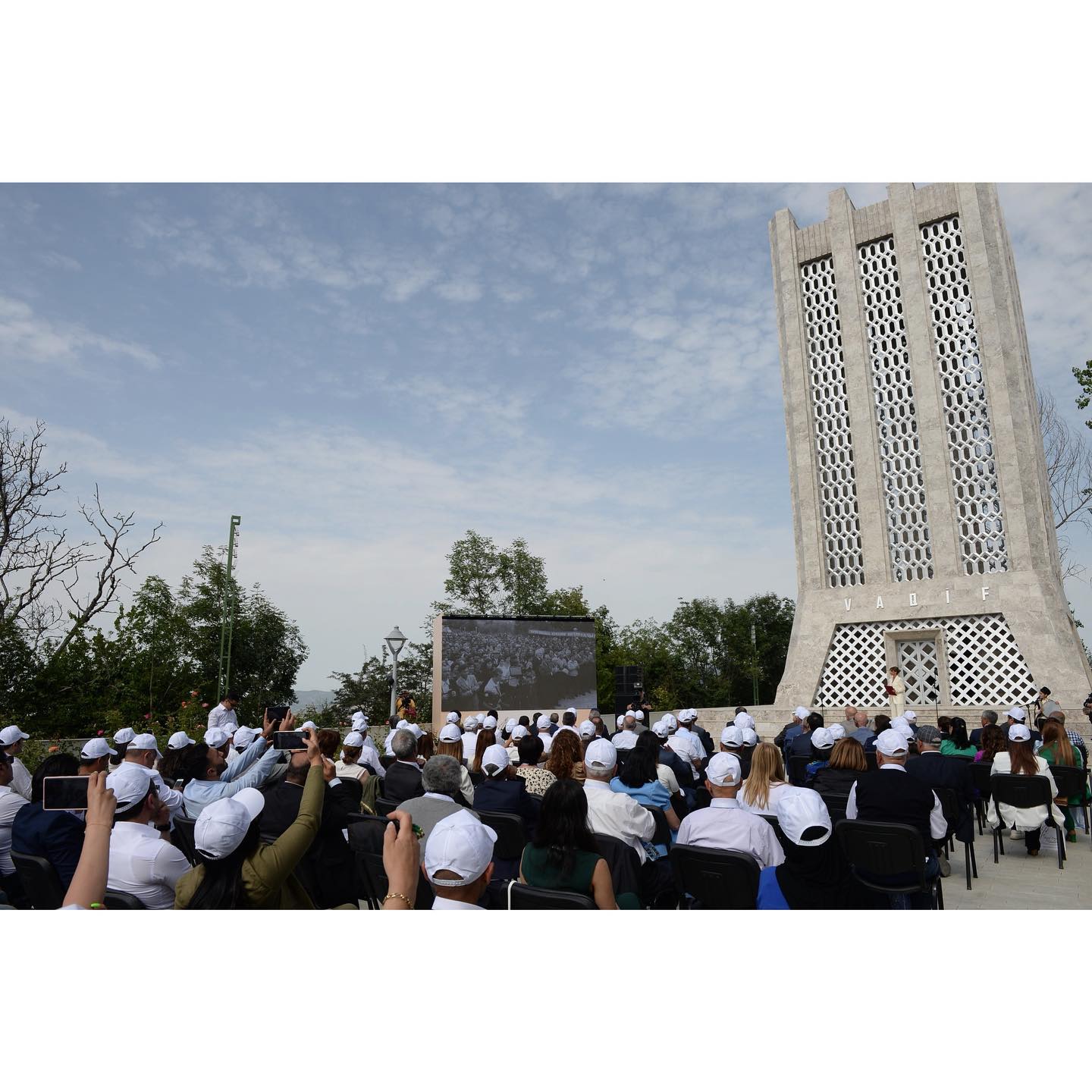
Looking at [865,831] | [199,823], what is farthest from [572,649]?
[199,823]

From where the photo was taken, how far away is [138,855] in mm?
3566

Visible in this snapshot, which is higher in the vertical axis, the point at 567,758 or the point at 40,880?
the point at 567,758

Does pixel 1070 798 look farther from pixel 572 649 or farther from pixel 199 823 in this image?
pixel 572 649

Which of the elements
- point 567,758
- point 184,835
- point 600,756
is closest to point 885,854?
point 600,756

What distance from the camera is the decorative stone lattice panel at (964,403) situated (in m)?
22.4

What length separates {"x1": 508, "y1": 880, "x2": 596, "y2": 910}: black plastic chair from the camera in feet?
10.3

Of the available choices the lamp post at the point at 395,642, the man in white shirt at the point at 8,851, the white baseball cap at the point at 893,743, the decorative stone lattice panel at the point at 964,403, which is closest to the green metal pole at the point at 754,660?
the decorative stone lattice panel at the point at 964,403

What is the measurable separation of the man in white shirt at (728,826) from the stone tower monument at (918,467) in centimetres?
1876

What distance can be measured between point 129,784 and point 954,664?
22493 millimetres

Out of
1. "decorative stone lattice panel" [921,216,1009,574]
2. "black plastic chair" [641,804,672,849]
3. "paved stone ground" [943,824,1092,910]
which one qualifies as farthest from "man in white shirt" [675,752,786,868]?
"decorative stone lattice panel" [921,216,1009,574]

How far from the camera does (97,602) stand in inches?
945

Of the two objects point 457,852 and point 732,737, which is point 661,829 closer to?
point 457,852

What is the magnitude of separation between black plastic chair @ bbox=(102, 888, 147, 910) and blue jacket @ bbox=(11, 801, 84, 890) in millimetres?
816

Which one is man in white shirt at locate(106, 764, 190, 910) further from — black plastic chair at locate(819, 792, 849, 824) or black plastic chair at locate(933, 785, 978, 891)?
black plastic chair at locate(933, 785, 978, 891)
